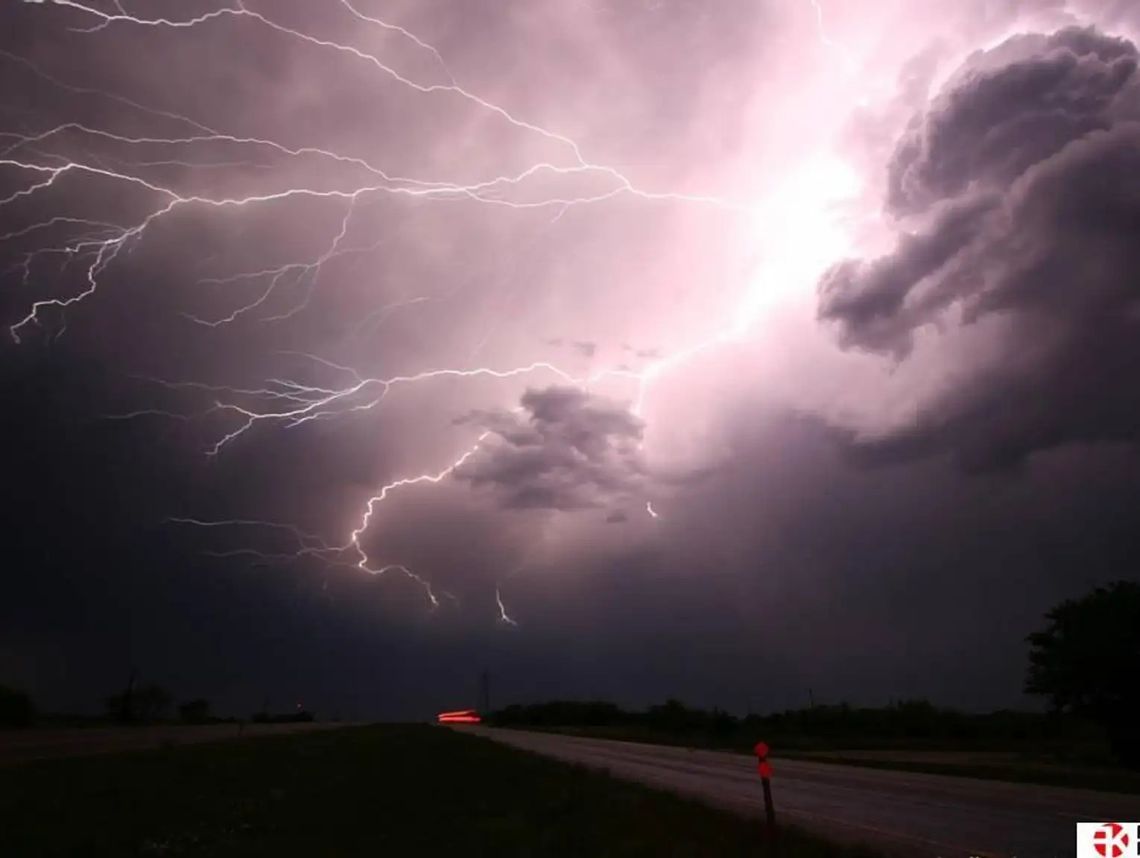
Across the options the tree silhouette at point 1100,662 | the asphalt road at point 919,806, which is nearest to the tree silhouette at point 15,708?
the asphalt road at point 919,806

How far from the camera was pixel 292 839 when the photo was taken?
14133 millimetres

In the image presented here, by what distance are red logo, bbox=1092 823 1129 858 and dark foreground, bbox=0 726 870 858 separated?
2919 millimetres

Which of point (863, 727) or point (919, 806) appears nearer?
point (919, 806)

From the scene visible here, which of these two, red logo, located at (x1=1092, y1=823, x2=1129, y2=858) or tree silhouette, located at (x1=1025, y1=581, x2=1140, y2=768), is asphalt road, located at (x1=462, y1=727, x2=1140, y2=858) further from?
tree silhouette, located at (x1=1025, y1=581, x2=1140, y2=768)

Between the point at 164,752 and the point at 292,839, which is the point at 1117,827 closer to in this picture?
the point at 292,839

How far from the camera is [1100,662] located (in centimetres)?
3531

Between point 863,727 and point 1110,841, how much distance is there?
69615 millimetres

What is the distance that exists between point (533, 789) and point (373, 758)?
1461 centimetres

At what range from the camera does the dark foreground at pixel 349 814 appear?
13.0 metres

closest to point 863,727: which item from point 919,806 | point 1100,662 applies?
point 1100,662

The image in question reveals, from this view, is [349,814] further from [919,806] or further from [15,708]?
[15,708]

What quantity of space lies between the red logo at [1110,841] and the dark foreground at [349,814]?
9.58 feet

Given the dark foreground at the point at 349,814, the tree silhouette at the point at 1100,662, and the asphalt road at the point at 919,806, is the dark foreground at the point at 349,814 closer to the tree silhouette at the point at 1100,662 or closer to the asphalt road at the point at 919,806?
the asphalt road at the point at 919,806

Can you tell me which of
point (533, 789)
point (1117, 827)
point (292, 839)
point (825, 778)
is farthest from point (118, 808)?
point (825, 778)
